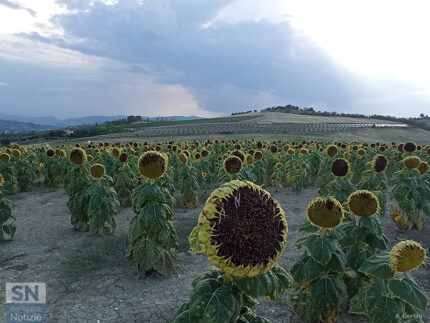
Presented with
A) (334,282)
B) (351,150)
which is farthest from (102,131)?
(334,282)

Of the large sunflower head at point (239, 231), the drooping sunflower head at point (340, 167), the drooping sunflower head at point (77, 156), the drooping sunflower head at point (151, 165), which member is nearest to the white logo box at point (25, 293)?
the drooping sunflower head at point (151, 165)

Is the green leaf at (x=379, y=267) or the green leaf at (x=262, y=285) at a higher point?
the green leaf at (x=262, y=285)

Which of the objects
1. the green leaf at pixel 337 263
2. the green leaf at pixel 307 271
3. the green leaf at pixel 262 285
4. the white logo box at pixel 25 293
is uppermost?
the green leaf at pixel 262 285

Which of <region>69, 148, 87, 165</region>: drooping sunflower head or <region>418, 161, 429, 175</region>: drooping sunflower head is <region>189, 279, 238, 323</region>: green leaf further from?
<region>418, 161, 429, 175</region>: drooping sunflower head

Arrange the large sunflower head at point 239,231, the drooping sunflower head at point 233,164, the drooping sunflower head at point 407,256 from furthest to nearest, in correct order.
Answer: the drooping sunflower head at point 233,164 → the drooping sunflower head at point 407,256 → the large sunflower head at point 239,231

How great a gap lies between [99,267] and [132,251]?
123 cm

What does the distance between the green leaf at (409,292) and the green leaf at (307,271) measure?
136 cm

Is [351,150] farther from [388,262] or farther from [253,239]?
[253,239]

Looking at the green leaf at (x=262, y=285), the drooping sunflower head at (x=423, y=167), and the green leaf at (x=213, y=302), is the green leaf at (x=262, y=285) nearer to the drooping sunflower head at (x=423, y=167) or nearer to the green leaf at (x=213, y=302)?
the green leaf at (x=213, y=302)

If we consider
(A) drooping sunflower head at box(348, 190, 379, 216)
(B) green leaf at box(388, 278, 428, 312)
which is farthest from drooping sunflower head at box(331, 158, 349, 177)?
(B) green leaf at box(388, 278, 428, 312)

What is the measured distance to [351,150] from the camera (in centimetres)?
2170

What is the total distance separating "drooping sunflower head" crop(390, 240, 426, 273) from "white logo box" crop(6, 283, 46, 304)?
6419mm

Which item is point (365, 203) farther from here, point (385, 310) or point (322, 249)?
point (385, 310)

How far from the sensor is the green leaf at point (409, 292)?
3166mm
